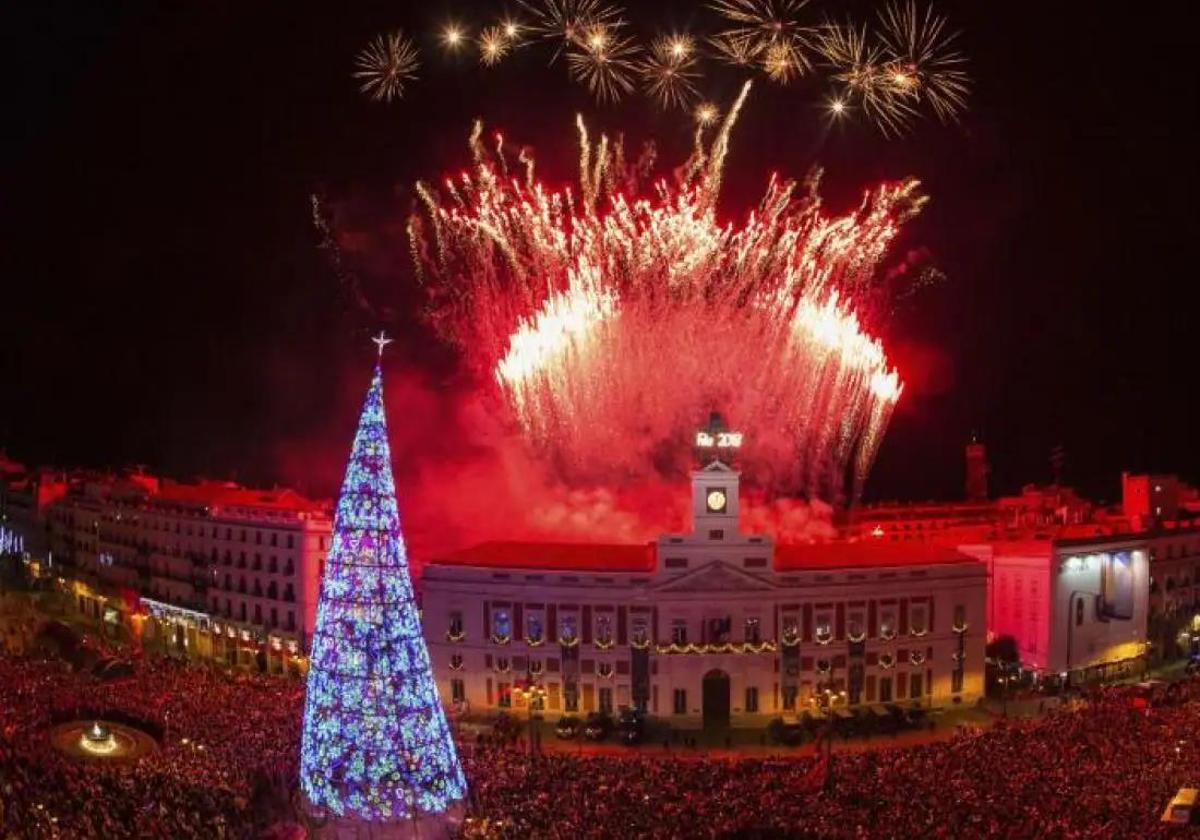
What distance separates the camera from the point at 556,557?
46312 millimetres

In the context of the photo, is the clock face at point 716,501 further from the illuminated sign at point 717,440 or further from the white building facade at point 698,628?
the illuminated sign at point 717,440

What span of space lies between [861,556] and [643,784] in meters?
20.3

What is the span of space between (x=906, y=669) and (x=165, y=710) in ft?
78.3

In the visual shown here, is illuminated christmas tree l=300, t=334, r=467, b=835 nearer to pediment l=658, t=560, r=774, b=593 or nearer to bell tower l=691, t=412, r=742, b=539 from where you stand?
pediment l=658, t=560, r=774, b=593

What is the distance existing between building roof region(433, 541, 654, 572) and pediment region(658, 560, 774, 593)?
3.93ft

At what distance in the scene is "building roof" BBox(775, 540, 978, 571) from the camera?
45469 mm

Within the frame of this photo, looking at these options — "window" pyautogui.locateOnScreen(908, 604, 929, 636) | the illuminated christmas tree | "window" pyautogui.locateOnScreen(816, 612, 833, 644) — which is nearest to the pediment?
"window" pyautogui.locateOnScreen(816, 612, 833, 644)

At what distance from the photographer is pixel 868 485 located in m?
73.3

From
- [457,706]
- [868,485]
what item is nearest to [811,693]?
[457,706]

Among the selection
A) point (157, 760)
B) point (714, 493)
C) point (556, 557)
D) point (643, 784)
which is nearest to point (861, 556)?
point (714, 493)

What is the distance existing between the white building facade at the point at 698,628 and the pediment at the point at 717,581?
0.03 m

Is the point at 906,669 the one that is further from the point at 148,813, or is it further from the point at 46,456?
the point at 46,456

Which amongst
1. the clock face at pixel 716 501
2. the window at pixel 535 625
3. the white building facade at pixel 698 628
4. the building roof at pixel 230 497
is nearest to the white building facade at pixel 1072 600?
the white building facade at pixel 698 628

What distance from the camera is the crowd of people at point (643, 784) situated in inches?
969
